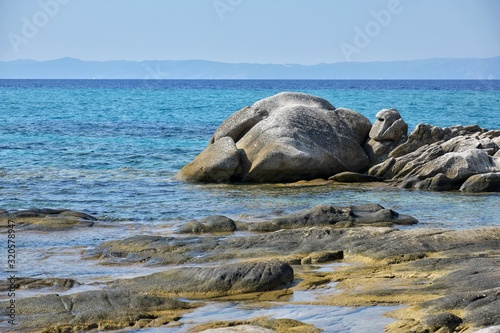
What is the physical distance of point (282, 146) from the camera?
2269 centimetres

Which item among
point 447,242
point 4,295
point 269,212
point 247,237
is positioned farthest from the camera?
point 269,212

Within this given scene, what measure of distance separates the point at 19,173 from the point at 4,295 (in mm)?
14772

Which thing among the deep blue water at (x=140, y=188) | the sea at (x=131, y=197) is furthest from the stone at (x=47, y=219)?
the deep blue water at (x=140, y=188)

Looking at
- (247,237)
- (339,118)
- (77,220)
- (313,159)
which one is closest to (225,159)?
(313,159)

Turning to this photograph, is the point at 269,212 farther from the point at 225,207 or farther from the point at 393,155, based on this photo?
the point at 393,155

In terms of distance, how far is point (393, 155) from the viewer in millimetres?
23953

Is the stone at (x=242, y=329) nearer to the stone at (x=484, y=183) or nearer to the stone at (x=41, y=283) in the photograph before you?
the stone at (x=41, y=283)

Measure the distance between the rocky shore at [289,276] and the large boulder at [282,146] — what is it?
6604 millimetres

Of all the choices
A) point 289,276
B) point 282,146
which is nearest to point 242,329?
point 289,276

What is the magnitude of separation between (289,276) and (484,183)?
1106 cm

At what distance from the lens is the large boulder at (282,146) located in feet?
74.7

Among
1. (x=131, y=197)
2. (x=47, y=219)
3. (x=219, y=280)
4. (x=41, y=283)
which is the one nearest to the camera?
(x=219, y=280)

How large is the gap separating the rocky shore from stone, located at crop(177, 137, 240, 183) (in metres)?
6.76

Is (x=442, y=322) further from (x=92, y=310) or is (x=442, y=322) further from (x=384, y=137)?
(x=384, y=137)
